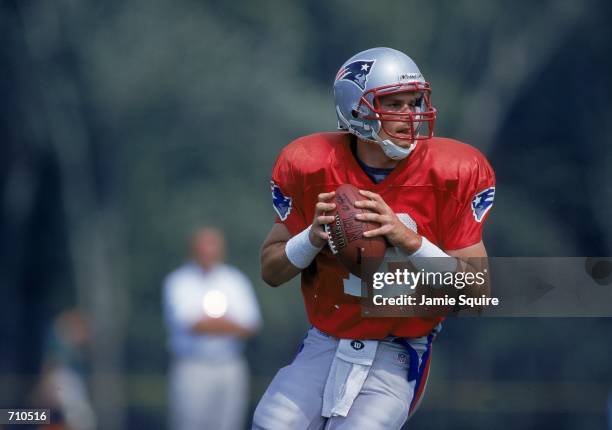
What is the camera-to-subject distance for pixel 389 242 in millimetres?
3176

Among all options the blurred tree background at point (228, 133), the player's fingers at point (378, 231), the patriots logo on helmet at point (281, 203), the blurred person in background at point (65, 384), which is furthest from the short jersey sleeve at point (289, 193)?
the blurred tree background at point (228, 133)

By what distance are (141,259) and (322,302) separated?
28.6 ft

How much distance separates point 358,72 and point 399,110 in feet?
0.56

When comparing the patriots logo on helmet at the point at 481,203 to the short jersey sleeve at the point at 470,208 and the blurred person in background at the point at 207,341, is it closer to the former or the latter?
the short jersey sleeve at the point at 470,208

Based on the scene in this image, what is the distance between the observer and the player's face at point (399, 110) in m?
3.28

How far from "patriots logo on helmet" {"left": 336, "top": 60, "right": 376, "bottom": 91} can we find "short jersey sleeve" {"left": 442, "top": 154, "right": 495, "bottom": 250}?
1.33 ft

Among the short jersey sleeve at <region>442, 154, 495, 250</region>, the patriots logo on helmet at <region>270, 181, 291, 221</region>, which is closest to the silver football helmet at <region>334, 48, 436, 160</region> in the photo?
the short jersey sleeve at <region>442, 154, 495, 250</region>

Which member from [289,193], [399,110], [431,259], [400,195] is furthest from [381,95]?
[431,259]

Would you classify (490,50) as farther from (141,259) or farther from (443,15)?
(141,259)

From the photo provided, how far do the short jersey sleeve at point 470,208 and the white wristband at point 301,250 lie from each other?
41 centimetres

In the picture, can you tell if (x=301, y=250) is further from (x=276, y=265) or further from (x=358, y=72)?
(x=358, y=72)

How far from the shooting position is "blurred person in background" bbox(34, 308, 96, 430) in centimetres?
815

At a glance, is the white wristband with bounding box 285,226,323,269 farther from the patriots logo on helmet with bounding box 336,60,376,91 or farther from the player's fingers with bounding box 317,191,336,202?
the patriots logo on helmet with bounding box 336,60,376,91

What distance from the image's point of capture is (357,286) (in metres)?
3.28
